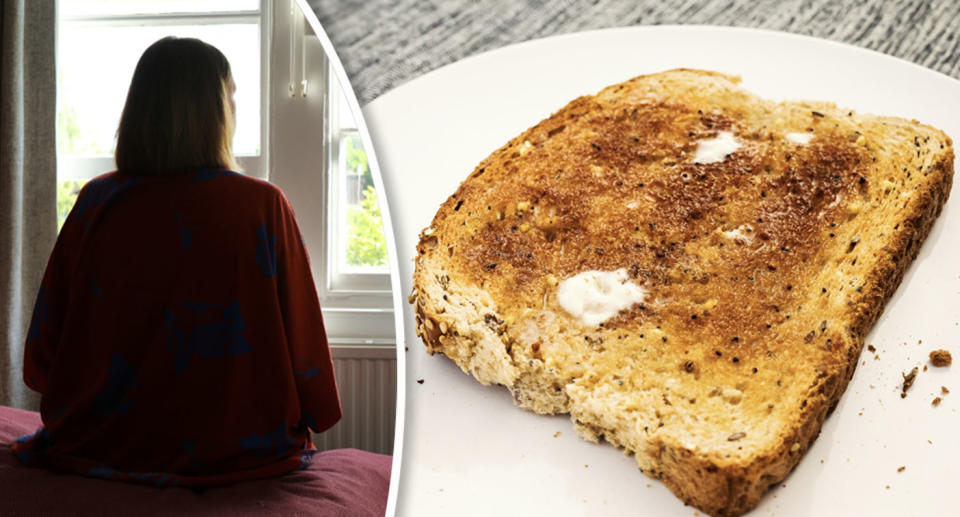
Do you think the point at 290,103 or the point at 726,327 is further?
the point at 290,103

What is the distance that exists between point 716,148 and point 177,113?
64 centimetres

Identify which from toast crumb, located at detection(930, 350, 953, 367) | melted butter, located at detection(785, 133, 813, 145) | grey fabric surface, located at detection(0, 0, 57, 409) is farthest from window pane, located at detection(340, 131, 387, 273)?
toast crumb, located at detection(930, 350, 953, 367)

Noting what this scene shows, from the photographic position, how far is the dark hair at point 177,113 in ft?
2.23

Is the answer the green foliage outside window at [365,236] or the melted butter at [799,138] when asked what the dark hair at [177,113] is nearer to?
the green foliage outside window at [365,236]

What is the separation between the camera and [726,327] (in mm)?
625

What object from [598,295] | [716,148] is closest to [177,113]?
[598,295]

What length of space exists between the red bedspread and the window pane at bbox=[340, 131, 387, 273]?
9.7 inches

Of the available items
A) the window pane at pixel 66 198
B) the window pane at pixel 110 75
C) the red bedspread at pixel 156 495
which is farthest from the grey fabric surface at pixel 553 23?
the red bedspread at pixel 156 495

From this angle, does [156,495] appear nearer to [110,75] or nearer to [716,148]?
[110,75]

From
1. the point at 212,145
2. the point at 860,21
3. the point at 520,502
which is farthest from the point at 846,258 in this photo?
the point at 212,145

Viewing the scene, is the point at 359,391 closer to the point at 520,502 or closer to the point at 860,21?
the point at 520,502

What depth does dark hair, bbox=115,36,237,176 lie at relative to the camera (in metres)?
0.68

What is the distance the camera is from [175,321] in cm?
66

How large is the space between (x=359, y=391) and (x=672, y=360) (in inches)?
14.7
